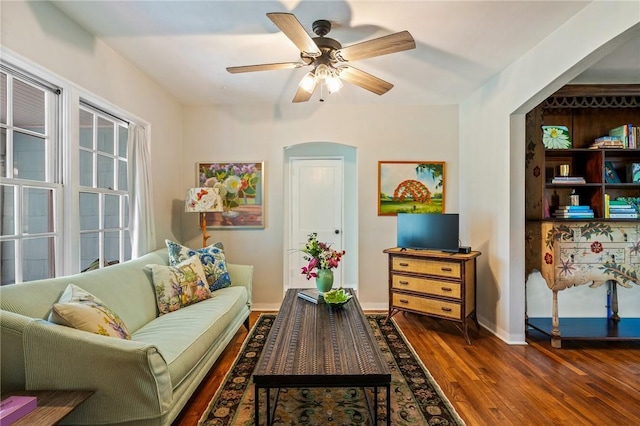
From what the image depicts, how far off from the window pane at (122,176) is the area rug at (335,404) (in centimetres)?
194

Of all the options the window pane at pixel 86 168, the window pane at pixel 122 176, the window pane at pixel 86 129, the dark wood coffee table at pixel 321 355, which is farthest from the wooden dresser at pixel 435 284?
the window pane at pixel 86 129

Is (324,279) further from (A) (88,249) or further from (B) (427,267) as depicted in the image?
(A) (88,249)

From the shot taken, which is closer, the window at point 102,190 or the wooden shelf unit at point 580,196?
the window at point 102,190

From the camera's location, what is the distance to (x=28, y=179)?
A: 6.56 feet

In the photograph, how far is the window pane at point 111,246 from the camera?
2.71m

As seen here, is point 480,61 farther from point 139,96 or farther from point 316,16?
point 139,96

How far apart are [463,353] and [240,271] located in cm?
224

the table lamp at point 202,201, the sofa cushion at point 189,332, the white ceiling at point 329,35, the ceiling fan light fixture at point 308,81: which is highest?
the white ceiling at point 329,35

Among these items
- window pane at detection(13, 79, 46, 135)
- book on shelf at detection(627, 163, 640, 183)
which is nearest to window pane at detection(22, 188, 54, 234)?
window pane at detection(13, 79, 46, 135)

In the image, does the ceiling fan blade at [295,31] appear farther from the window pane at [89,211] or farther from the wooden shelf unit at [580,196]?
the wooden shelf unit at [580,196]

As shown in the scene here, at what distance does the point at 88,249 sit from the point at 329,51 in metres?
2.43

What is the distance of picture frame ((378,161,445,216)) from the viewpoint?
3861 mm

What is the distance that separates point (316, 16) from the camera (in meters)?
2.09

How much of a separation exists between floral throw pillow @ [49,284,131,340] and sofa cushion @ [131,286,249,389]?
0.79 ft
